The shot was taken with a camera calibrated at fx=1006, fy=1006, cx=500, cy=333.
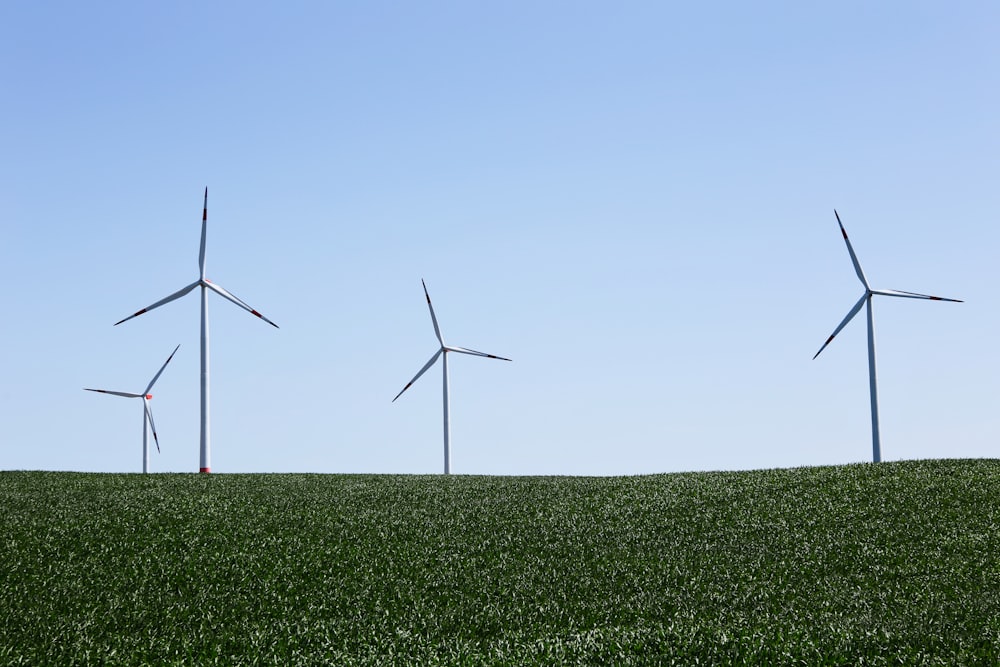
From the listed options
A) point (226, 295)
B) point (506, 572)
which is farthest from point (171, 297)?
point (506, 572)

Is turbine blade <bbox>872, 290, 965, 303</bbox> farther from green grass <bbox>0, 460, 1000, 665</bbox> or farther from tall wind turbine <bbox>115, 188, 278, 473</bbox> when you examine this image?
tall wind turbine <bbox>115, 188, 278, 473</bbox>

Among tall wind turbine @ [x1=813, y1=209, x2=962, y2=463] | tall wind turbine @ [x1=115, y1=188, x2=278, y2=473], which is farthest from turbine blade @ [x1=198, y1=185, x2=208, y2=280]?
tall wind turbine @ [x1=813, y1=209, x2=962, y2=463]

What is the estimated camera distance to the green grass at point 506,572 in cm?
2389

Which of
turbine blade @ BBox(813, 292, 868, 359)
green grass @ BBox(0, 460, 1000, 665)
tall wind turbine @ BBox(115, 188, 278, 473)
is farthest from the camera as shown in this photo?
turbine blade @ BBox(813, 292, 868, 359)

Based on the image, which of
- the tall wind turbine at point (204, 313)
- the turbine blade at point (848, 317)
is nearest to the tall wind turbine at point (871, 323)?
the turbine blade at point (848, 317)

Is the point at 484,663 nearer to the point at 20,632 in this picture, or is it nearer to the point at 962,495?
the point at 20,632

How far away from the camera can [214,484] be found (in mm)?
43156

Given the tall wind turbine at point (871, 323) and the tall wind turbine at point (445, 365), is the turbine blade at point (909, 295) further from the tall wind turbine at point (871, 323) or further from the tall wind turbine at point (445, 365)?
the tall wind turbine at point (445, 365)

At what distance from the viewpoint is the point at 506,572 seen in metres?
30.4

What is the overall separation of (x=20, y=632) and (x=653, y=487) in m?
25.2

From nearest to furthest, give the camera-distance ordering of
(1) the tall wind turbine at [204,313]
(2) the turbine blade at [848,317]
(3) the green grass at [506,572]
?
(3) the green grass at [506,572] → (1) the tall wind turbine at [204,313] → (2) the turbine blade at [848,317]

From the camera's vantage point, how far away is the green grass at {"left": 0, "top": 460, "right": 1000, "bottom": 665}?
23891 millimetres

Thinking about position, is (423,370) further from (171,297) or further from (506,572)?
(506,572)

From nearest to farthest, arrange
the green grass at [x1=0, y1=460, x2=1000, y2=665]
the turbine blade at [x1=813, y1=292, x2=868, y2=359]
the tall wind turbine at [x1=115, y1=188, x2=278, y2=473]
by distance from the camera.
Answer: the green grass at [x1=0, y1=460, x2=1000, y2=665] → the tall wind turbine at [x1=115, y1=188, x2=278, y2=473] → the turbine blade at [x1=813, y1=292, x2=868, y2=359]
